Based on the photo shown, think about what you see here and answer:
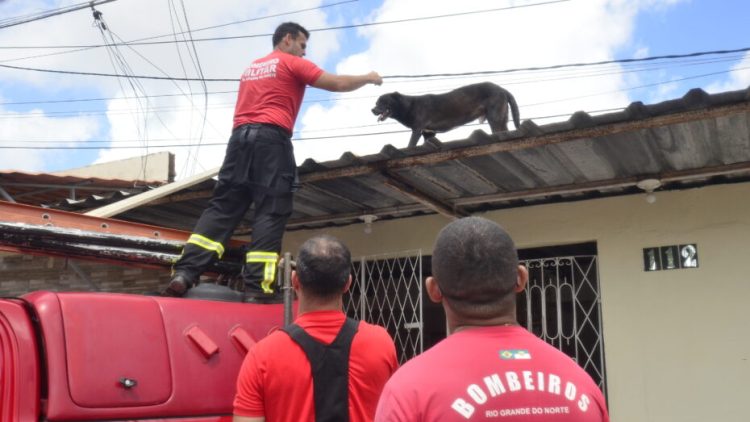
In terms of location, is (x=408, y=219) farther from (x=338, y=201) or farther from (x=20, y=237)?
(x=20, y=237)

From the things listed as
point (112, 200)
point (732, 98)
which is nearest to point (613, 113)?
point (732, 98)

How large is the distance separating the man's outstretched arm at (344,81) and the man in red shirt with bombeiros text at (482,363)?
2.65 meters

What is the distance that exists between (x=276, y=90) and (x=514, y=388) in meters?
3.09

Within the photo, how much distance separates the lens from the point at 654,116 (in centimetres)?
390

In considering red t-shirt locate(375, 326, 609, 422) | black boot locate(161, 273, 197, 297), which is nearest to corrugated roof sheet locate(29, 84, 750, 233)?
black boot locate(161, 273, 197, 297)

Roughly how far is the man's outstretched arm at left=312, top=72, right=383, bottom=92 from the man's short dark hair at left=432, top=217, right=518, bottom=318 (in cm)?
269

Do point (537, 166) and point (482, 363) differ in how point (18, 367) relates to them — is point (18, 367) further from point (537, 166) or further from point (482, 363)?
point (537, 166)

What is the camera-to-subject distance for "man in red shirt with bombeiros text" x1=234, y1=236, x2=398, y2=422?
225 centimetres

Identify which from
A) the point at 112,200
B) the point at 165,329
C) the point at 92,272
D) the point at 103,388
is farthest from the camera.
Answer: the point at 92,272

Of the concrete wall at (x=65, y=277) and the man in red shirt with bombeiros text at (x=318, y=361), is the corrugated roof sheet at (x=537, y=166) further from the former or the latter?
the man in red shirt with bombeiros text at (x=318, y=361)

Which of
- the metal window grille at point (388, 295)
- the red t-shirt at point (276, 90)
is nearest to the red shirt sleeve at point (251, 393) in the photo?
the red t-shirt at point (276, 90)

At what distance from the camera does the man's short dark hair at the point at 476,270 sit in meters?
1.56

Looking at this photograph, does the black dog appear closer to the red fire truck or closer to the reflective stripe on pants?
the reflective stripe on pants

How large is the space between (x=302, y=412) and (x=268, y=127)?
2158 mm
